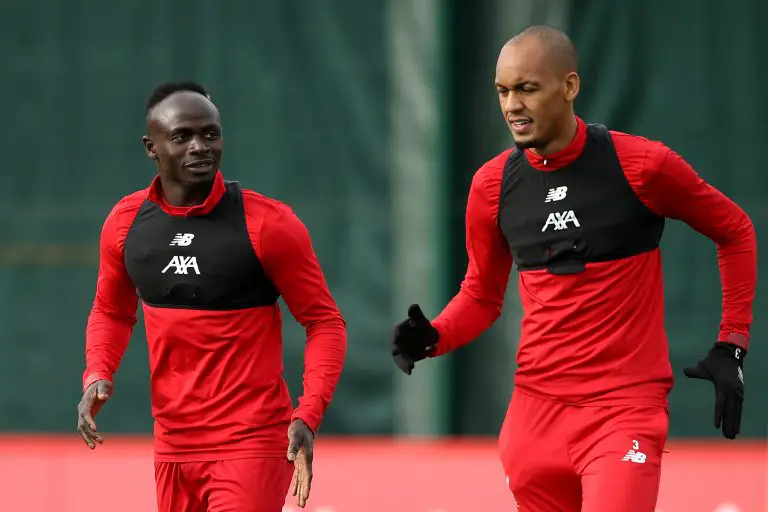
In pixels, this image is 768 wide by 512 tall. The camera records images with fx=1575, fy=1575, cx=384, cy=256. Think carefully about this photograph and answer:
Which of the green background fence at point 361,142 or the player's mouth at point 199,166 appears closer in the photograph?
the player's mouth at point 199,166

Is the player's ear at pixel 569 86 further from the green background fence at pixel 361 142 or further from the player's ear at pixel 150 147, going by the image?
the green background fence at pixel 361 142

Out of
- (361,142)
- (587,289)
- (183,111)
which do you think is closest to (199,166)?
(183,111)

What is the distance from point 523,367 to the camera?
5508mm

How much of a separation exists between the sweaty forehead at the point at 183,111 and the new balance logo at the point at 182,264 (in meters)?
0.47

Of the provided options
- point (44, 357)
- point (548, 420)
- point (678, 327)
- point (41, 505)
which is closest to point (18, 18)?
point (44, 357)

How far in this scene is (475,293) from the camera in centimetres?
580

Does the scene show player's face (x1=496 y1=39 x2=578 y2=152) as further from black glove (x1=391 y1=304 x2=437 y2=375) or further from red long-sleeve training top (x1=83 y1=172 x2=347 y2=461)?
red long-sleeve training top (x1=83 y1=172 x2=347 y2=461)

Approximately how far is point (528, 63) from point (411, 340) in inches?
41.3

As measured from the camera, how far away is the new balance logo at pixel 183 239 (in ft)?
18.4

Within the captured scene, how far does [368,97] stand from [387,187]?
0.60 m

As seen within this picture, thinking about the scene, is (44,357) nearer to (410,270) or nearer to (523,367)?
(410,270)

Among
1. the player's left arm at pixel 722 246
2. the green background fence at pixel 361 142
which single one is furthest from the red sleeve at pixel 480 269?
the green background fence at pixel 361 142

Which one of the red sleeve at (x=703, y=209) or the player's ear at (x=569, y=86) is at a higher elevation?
the player's ear at (x=569, y=86)

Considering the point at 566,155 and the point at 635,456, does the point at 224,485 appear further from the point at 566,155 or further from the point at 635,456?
the point at 566,155
